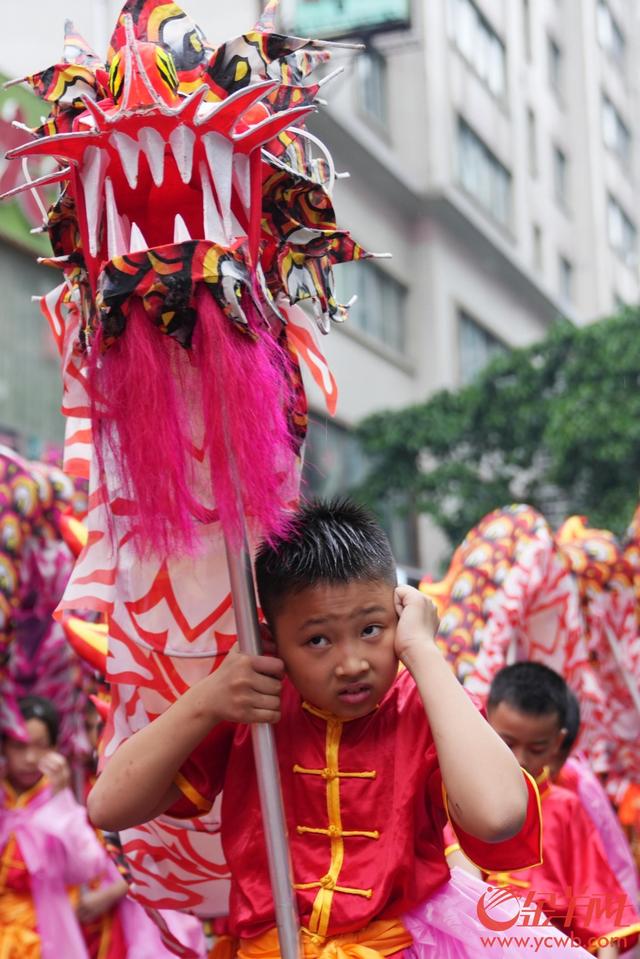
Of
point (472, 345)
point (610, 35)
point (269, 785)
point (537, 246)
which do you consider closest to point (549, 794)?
point (269, 785)

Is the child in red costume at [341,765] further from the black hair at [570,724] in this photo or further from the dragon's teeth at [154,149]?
the black hair at [570,724]

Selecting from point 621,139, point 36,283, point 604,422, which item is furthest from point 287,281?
point 621,139

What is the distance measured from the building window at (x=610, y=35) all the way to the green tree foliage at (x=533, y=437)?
14614mm

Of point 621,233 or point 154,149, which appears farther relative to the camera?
point 621,233

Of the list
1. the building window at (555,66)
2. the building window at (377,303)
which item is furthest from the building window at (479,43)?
the building window at (377,303)

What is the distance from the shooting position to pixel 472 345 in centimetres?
2055

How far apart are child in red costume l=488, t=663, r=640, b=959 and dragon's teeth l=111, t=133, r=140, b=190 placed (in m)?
1.87

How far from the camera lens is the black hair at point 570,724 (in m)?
3.97

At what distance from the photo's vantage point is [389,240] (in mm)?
18062

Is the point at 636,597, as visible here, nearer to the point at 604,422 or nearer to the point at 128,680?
the point at 128,680

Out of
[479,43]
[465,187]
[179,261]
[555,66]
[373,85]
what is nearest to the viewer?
[179,261]

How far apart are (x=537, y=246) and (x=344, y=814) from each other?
73.6 feet

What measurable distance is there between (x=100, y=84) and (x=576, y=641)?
3.01 meters

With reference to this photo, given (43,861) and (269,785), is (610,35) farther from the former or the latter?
(269,785)
